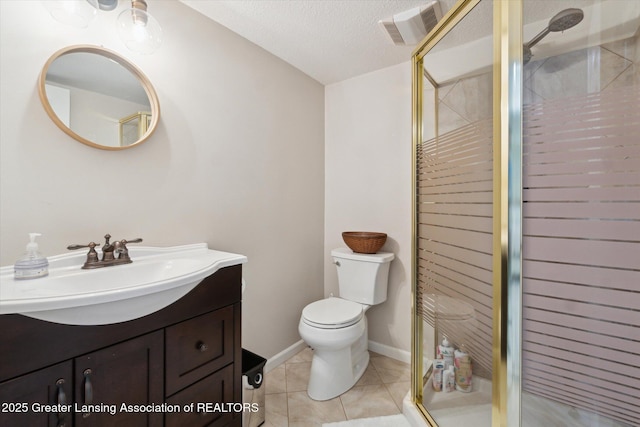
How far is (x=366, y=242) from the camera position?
2.00 meters

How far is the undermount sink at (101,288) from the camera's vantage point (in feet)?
2.37

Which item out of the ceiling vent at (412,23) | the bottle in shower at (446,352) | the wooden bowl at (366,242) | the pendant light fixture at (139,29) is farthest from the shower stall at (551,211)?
the pendant light fixture at (139,29)

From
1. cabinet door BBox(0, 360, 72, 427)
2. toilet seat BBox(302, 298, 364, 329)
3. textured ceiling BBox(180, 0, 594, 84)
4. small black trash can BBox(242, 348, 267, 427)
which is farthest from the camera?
toilet seat BBox(302, 298, 364, 329)

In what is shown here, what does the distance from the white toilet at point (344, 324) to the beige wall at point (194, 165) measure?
38 centimetres

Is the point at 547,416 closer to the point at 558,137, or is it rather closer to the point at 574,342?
the point at 574,342

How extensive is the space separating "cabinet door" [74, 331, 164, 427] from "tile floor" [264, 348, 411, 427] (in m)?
0.79

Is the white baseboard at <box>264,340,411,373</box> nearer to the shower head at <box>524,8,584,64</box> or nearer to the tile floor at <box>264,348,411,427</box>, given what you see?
the tile floor at <box>264,348,411,427</box>

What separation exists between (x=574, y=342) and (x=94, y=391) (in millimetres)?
1463

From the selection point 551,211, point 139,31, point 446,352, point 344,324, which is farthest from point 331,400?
point 139,31

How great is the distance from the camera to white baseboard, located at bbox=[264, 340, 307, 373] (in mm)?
1944

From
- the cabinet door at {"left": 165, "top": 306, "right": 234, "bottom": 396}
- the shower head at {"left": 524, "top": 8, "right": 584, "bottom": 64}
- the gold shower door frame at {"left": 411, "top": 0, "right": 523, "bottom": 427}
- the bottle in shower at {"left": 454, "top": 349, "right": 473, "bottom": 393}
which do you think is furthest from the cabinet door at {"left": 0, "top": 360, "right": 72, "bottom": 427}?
the shower head at {"left": 524, "top": 8, "right": 584, "bottom": 64}

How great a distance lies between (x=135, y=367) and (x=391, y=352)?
5.95 ft

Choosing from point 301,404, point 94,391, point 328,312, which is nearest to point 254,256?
point 328,312

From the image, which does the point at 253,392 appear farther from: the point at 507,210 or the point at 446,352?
the point at 507,210
